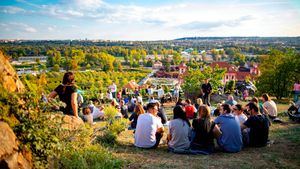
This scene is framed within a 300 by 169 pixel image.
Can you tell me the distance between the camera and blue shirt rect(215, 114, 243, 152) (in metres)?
6.00

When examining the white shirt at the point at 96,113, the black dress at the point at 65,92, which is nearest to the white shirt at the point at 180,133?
the black dress at the point at 65,92

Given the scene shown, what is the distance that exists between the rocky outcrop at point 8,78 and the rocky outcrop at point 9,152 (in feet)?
2.84

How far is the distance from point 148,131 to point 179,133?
709 millimetres

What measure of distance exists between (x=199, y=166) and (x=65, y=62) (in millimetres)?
98821

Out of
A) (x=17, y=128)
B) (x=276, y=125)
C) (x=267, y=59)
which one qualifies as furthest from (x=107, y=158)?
(x=267, y=59)

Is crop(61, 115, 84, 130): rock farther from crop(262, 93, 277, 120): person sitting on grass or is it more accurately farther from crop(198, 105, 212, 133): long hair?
crop(262, 93, 277, 120): person sitting on grass

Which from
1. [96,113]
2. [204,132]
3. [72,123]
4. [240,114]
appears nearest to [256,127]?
[240,114]

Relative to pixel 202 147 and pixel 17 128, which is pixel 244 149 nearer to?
pixel 202 147

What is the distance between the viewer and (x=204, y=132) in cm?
588

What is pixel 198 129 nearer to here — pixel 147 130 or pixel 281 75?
pixel 147 130

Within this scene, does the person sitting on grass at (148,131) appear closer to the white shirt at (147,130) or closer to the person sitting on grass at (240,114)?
the white shirt at (147,130)

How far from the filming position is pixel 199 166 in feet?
16.5

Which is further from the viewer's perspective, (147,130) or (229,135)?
(147,130)

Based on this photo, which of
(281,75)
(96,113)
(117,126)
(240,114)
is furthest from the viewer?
(281,75)
